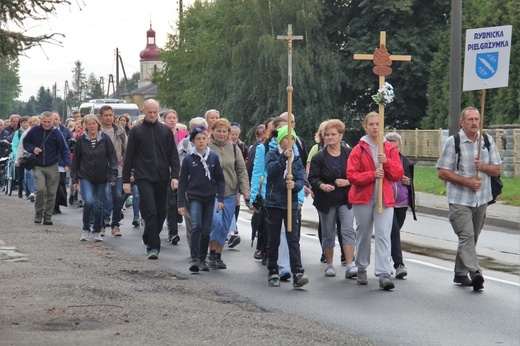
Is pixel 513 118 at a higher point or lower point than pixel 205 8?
lower

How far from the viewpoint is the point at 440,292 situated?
1157 centimetres

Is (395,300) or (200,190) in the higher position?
(200,190)

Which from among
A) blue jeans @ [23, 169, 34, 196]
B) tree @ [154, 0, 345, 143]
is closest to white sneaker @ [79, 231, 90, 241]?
blue jeans @ [23, 169, 34, 196]

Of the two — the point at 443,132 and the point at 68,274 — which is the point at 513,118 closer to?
the point at 443,132

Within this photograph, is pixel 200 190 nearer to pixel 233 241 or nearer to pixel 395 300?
pixel 233 241

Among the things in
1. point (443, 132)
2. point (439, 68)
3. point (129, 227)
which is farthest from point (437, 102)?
point (129, 227)

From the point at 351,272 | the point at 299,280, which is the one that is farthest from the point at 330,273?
the point at 299,280

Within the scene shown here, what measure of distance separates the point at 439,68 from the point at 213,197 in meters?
42.5

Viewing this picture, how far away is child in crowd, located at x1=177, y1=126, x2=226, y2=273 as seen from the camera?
12969 mm

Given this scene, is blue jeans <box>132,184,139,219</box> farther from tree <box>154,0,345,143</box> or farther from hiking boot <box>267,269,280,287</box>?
tree <box>154,0,345,143</box>

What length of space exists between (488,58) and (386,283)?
542 centimetres

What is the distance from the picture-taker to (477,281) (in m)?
11.6

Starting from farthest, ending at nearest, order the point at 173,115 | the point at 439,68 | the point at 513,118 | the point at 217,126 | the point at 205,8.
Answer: the point at 205,8 → the point at 439,68 → the point at 513,118 → the point at 173,115 → the point at 217,126

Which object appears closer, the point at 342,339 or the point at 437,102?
the point at 342,339
